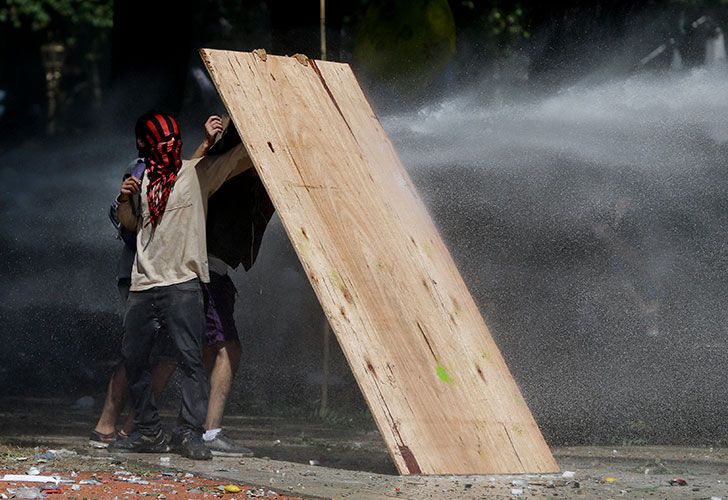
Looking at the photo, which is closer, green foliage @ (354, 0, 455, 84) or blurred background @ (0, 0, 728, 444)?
blurred background @ (0, 0, 728, 444)

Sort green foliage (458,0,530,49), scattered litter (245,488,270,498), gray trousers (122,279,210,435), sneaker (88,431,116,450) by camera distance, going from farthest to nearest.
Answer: green foliage (458,0,530,49) → sneaker (88,431,116,450) → gray trousers (122,279,210,435) → scattered litter (245,488,270,498)

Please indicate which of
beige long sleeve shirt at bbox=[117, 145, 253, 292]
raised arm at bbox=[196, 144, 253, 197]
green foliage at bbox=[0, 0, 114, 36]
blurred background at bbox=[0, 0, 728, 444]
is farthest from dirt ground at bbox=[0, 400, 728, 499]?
green foliage at bbox=[0, 0, 114, 36]

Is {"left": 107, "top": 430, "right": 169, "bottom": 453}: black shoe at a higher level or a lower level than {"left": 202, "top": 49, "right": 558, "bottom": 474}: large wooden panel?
lower

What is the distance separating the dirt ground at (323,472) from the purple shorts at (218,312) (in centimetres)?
62

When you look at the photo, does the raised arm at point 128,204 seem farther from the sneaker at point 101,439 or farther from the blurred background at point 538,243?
the blurred background at point 538,243

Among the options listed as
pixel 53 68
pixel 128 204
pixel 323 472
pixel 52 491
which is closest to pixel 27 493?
pixel 52 491

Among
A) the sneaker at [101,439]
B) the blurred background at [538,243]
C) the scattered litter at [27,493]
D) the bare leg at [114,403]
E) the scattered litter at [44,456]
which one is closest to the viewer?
the scattered litter at [27,493]

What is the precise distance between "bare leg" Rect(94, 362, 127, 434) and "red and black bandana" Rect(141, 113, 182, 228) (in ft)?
3.08

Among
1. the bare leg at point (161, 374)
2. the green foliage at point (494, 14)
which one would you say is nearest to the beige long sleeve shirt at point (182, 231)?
the bare leg at point (161, 374)

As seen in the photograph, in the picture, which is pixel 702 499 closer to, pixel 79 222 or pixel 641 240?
pixel 641 240

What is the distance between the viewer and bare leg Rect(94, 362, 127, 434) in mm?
7449

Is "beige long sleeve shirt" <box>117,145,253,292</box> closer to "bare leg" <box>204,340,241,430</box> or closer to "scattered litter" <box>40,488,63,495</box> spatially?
"bare leg" <box>204,340,241,430</box>

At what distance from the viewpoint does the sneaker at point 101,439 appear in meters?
7.34

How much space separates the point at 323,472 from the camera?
668 centimetres
